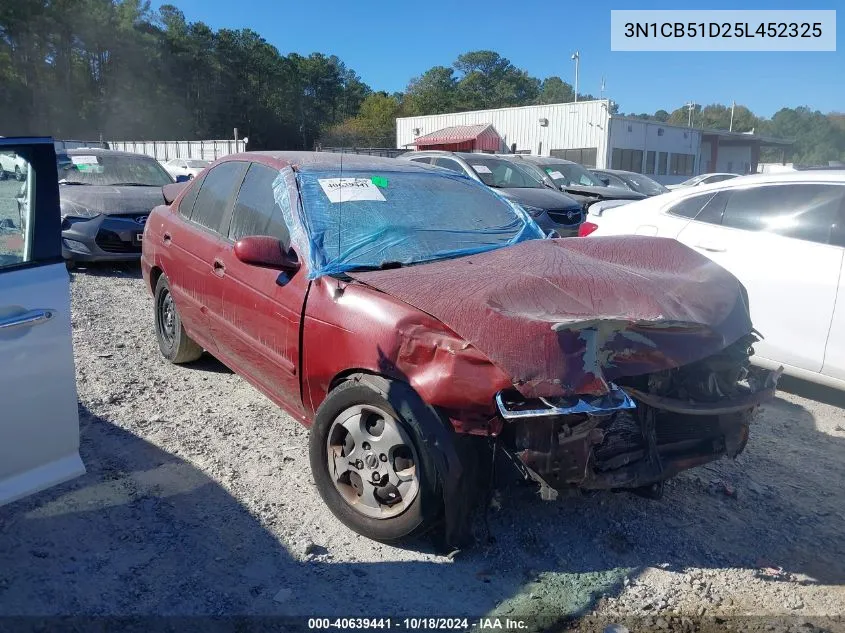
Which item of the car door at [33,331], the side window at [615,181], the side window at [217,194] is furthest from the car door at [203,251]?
the side window at [615,181]

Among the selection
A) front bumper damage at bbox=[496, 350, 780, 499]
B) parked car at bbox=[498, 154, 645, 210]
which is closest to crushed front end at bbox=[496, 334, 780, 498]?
front bumper damage at bbox=[496, 350, 780, 499]

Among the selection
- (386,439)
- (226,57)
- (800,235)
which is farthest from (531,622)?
(226,57)

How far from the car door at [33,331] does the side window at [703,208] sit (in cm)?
462

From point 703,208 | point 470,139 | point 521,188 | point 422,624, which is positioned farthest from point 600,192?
point 470,139

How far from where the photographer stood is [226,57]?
205ft

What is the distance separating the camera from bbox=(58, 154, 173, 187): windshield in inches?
359

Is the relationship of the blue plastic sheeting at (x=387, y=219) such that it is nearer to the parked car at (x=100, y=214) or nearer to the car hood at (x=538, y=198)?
the parked car at (x=100, y=214)

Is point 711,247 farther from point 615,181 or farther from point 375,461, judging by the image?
point 615,181

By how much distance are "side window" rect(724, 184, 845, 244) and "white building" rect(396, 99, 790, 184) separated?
1013 inches

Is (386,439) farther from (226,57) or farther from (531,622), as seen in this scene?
(226,57)

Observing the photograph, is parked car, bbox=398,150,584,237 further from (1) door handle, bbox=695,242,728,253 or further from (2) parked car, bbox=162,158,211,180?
(2) parked car, bbox=162,158,211,180

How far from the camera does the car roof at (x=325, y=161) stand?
398cm

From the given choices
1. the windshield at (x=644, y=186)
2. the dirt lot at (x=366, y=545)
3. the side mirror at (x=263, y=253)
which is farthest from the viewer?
the windshield at (x=644, y=186)

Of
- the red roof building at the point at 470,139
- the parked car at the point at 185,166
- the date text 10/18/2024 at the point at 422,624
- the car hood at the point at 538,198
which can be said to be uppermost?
the red roof building at the point at 470,139
